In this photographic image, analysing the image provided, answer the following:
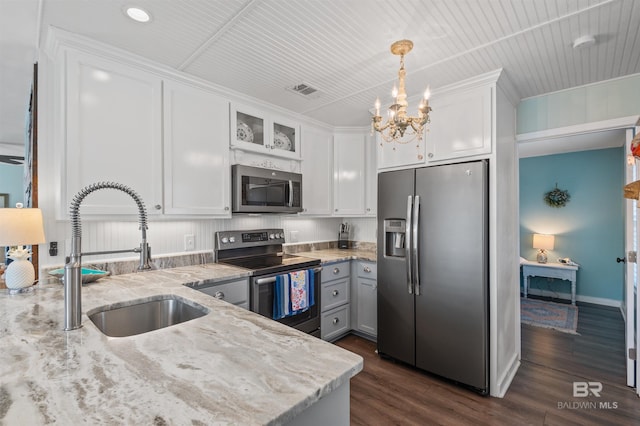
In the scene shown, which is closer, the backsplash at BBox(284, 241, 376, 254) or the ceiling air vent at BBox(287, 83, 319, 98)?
the ceiling air vent at BBox(287, 83, 319, 98)

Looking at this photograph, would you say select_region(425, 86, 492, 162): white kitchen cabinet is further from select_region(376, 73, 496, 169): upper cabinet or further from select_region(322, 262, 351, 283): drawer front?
select_region(322, 262, 351, 283): drawer front

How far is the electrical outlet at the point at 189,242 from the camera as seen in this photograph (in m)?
2.57

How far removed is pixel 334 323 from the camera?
310 centimetres

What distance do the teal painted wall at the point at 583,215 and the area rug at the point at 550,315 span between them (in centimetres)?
61

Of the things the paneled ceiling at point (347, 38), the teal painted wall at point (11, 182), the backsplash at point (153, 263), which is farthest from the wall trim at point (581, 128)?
the teal painted wall at point (11, 182)

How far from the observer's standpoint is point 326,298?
301 cm

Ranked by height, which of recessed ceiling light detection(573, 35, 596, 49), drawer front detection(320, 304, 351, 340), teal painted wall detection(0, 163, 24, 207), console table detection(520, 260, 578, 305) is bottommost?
drawer front detection(320, 304, 351, 340)

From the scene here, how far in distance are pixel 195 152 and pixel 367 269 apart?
2.01m

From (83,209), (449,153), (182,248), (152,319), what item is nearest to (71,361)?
(152,319)

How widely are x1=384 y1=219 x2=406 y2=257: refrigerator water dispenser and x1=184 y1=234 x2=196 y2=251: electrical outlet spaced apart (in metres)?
1.72

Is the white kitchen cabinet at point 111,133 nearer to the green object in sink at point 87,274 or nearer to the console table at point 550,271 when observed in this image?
the green object in sink at point 87,274

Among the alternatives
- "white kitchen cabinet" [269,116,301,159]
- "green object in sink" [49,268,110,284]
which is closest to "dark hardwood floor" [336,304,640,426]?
"green object in sink" [49,268,110,284]

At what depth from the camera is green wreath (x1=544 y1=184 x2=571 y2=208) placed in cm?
489

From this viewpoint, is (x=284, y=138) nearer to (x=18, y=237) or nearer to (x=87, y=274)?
(x=87, y=274)
